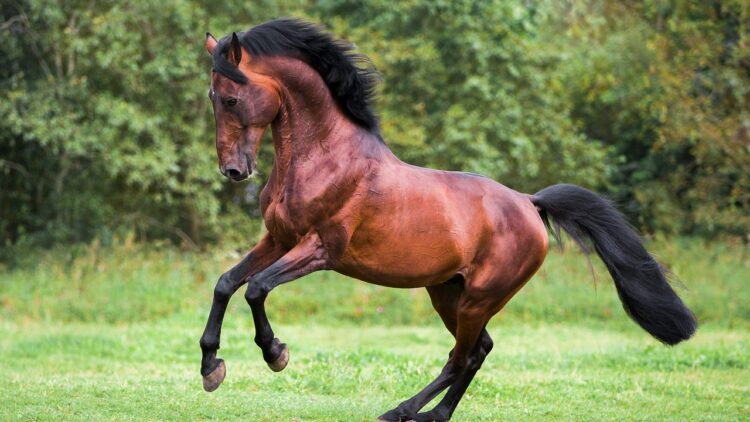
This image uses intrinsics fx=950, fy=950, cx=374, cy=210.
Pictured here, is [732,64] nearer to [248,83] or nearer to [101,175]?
[101,175]

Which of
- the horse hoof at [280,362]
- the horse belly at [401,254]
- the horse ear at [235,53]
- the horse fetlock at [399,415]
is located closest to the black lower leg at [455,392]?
the horse fetlock at [399,415]

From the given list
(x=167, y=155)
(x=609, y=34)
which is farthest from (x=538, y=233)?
(x=609, y=34)

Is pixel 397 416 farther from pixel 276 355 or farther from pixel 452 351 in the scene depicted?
pixel 276 355

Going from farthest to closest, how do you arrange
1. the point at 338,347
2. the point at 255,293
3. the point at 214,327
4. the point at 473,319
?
the point at 338,347, the point at 473,319, the point at 214,327, the point at 255,293

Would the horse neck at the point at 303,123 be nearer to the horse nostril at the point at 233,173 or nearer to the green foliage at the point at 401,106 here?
the horse nostril at the point at 233,173

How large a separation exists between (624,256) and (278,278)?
8.45ft

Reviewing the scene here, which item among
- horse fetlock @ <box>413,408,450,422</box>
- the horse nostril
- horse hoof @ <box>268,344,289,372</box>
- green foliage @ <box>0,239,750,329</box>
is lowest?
green foliage @ <box>0,239,750,329</box>

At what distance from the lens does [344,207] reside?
5340mm

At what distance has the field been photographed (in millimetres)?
6730

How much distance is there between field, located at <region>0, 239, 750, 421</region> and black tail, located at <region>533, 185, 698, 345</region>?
0.69 m

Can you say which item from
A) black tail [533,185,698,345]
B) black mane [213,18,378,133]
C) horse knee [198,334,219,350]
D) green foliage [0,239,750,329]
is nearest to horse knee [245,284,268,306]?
horse knee [198,334,219,350]

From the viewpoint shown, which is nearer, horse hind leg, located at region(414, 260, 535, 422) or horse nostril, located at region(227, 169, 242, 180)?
horse nostril, located at region(227, 169, 242, 180)

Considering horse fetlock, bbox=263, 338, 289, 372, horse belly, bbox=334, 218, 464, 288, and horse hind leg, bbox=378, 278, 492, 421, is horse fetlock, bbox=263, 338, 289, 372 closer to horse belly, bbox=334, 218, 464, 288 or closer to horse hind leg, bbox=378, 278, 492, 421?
horse belly, bbox=334, 218, 464, 288

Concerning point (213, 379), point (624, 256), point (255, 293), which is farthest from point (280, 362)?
point (624, 256)
